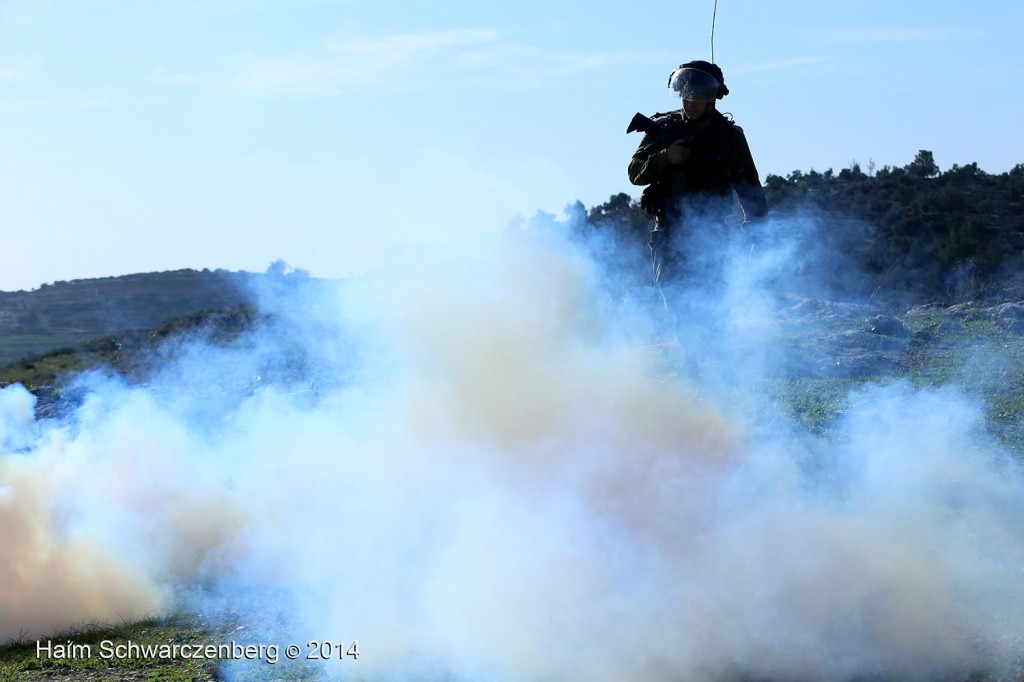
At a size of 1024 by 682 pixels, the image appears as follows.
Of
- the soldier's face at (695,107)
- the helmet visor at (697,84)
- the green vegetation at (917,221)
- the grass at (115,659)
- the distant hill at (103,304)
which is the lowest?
the grass at (115,659)

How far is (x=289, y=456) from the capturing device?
8.73 m

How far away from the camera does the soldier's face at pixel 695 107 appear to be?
755cm

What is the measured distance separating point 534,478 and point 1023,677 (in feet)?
9.91

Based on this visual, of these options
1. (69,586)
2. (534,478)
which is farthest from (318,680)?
(69,586)

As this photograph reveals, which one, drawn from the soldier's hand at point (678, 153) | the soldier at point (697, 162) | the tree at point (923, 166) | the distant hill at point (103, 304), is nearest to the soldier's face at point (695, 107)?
the soldier at point (697, 162)

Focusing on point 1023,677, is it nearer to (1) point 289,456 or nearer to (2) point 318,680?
(2) point 318,680

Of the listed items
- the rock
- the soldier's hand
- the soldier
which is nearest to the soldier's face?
the soldier

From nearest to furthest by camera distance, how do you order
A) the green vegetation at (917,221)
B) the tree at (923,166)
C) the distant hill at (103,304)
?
the green vegetation at (917,221) < the tree at (923,166) < the distant hill at (103,304)

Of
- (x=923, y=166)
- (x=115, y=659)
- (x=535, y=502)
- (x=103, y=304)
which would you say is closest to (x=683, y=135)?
(x=535, y=502)

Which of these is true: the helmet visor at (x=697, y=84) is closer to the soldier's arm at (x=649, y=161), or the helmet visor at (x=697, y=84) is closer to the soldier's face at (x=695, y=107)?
the soldier's face at (x=695, y=107)

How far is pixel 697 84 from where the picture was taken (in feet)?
24.6

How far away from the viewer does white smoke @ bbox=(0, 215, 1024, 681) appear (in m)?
5.21

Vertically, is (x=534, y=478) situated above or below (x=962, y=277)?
below

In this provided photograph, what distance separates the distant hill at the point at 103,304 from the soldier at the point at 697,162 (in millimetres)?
29459
